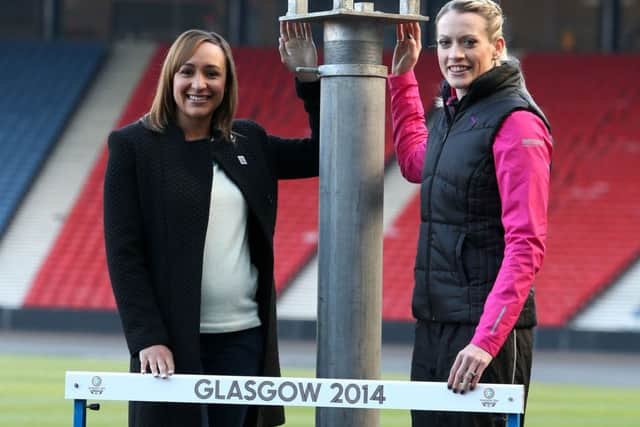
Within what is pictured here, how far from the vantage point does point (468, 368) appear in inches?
135

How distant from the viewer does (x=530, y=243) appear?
361cm

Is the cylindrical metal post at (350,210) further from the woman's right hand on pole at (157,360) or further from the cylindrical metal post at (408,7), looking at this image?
the woman's right hand on pole at (157,360)

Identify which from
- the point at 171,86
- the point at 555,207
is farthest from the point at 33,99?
the point at 171,86

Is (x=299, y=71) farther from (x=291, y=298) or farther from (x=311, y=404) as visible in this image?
(x=291, y=298)

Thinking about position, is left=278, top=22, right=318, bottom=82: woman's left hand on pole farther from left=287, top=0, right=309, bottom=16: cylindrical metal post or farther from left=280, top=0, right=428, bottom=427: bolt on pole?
left=280, top=0, right=428, bottom=427: bolt on pole

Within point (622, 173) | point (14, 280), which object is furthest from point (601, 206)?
point (14, 280)

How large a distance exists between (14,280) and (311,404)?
17.7 m

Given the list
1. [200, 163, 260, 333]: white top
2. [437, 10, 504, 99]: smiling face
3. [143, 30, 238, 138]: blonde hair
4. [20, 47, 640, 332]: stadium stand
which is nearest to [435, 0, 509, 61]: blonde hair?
[437, 10, 504, 99]: smiling face

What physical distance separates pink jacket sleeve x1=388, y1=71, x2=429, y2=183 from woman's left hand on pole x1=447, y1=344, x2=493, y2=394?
2.65 feet

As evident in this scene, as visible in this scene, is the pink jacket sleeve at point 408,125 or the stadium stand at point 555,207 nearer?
the pink jacket sleeve at point 408,125

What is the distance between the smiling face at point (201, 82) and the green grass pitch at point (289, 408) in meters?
5.70

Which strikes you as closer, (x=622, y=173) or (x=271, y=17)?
(x=622, y=173)

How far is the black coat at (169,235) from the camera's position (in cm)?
383

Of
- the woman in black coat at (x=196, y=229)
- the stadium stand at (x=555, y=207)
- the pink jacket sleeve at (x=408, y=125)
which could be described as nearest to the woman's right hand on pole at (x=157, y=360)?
the woman in black coat at (x=196, y=229)
